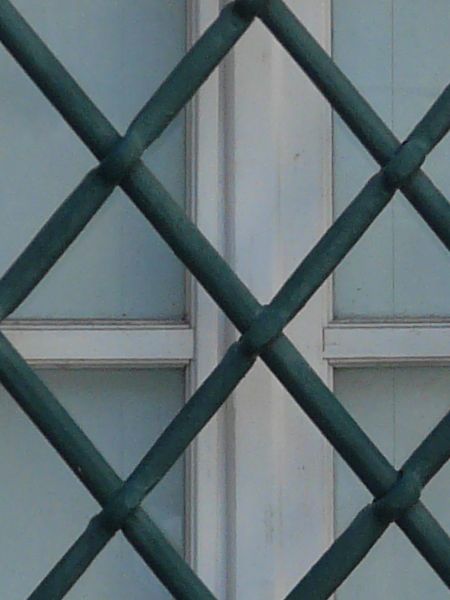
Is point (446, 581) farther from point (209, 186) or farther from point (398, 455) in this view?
point (209, 186)

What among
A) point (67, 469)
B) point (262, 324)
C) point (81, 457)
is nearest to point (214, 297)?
point (262, 324)

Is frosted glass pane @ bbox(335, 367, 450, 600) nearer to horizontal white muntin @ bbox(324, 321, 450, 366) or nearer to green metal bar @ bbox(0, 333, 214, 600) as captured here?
horizontal white muntin @ bbox(324, 321, 450, 366)

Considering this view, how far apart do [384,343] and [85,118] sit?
380 mm

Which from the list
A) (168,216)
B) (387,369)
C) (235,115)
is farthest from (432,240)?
(168,216)

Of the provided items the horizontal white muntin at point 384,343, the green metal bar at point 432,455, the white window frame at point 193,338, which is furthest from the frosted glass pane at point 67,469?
the green metal bar at point 432,455

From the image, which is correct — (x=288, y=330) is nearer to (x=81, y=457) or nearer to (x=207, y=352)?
(x=207, y=352)

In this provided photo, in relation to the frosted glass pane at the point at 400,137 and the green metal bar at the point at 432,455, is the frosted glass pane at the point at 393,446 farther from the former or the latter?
the green metal bar at the point at 432,455

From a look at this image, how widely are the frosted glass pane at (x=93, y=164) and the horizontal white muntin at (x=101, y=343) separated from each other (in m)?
0.03

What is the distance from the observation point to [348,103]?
3.16 feet

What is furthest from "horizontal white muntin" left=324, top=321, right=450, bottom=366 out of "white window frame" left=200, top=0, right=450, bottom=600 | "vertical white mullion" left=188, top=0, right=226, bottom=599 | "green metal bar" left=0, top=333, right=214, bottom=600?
"green metal bar" left=0, top=333, right=214, bottom=600

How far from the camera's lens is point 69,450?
3.10ft

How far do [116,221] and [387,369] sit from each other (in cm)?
31

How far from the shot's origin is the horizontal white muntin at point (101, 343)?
112 centimetres

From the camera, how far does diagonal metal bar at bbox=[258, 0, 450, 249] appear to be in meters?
0.96
